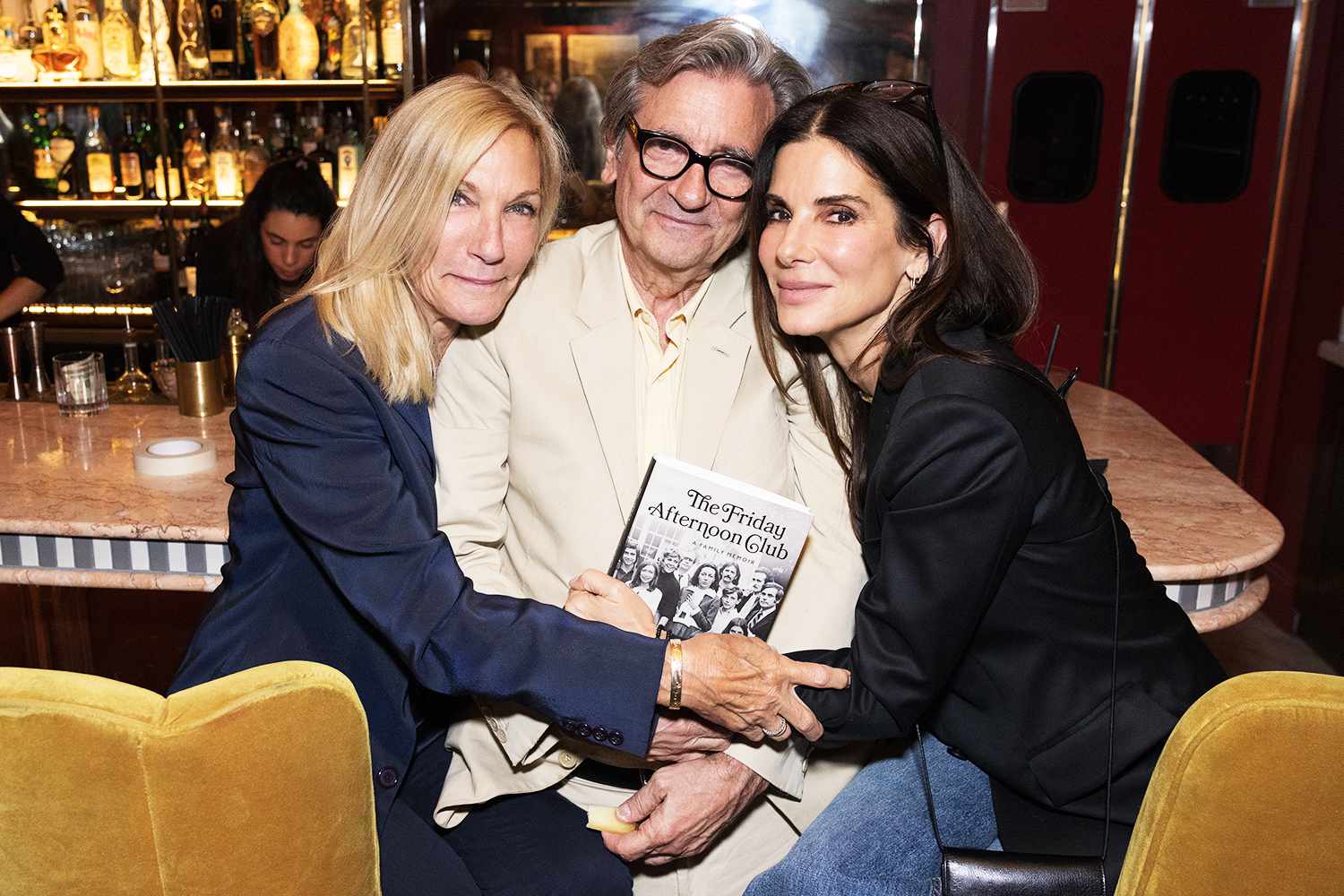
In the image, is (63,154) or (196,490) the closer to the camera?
(196,490)

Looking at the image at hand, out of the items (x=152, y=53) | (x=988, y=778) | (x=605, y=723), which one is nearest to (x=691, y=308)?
(x=605, y=723)

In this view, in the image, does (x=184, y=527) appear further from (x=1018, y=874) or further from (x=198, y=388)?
(x=1018, y=874)

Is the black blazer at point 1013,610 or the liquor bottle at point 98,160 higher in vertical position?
the liquor bottle at point 98,160

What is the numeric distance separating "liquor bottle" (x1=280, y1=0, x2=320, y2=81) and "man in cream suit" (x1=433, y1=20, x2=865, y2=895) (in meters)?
3.55

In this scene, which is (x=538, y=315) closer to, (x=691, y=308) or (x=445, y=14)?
(x=691, y=308)

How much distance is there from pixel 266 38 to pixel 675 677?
14.4 feet

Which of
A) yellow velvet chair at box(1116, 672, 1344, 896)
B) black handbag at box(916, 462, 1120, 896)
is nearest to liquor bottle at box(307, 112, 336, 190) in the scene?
black handbag at box(916, 462, 1120, 896)

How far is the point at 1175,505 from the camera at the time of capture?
2.30m

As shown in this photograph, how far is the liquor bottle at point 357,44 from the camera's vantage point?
486cm

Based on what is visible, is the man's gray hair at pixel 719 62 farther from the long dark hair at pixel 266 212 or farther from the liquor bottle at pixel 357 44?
the liquor bottle at pixel 357 44

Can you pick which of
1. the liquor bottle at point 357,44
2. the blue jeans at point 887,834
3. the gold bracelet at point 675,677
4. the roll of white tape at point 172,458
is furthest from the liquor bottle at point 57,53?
the blue jeans at point 887,834

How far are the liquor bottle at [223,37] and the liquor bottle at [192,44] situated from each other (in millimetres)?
30

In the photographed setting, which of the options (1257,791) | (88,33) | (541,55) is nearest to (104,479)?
(1257,791)

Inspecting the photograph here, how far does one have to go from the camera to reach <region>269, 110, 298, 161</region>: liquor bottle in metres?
5.05
